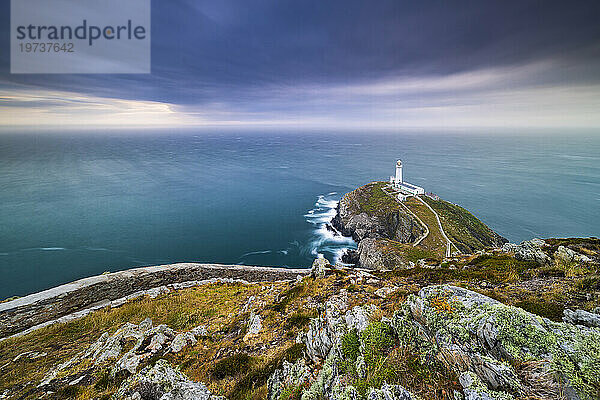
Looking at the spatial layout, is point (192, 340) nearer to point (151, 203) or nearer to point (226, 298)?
point (226, 298)

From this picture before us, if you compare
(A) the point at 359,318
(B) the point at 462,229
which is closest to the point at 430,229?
(B) the point at 462,229

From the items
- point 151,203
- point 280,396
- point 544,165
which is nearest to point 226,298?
point 280,396

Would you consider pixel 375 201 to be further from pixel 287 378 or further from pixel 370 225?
pixel 287 378

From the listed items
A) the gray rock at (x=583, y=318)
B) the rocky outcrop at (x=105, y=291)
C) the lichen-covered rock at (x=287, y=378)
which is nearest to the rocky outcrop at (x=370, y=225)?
the rocky outcrop at (x=105, y=291)

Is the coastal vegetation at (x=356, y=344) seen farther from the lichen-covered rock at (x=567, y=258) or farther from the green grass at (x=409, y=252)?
the green grass at (x=409, y=252)

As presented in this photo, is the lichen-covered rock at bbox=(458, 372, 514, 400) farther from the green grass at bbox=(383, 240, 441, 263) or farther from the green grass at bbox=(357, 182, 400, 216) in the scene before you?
the green grass at bbox=(357, 182, 400, 216)

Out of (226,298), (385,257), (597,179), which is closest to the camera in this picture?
(226,298)

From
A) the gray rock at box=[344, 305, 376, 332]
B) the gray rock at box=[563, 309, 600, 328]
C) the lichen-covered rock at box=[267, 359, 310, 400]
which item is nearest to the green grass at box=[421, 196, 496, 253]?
the gray rock at box=[563, 309, 600, 328]
